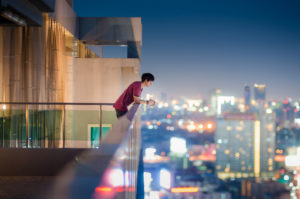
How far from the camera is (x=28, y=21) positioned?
4.35 m

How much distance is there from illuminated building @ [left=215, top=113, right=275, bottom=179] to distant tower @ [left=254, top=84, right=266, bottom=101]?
55.6 feet

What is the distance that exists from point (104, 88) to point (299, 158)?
2059 centimetres

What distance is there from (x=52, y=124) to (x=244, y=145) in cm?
2948

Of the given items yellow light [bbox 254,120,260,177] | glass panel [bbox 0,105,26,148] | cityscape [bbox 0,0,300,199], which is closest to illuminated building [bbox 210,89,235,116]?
cityscape [bbox 0,0,300,199]

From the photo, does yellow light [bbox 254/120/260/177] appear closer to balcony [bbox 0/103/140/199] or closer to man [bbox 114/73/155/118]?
balcony [bbox 0/103/140/199]

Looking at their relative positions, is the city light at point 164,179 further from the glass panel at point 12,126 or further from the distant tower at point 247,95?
the distant tower at point 247,95

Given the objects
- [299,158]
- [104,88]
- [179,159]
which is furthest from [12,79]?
[299,158]

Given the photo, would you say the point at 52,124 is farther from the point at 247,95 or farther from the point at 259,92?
the point at 259,92

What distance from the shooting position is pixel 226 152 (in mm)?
32094

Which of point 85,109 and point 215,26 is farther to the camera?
point 215,26

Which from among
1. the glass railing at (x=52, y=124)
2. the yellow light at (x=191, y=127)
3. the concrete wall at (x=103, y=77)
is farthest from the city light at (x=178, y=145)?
the glass railing at (x=52, y=124)

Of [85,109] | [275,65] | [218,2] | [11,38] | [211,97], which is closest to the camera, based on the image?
[11,38]

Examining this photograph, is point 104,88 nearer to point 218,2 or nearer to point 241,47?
point 218,2

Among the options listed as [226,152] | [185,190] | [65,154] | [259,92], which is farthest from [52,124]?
[259,92]
